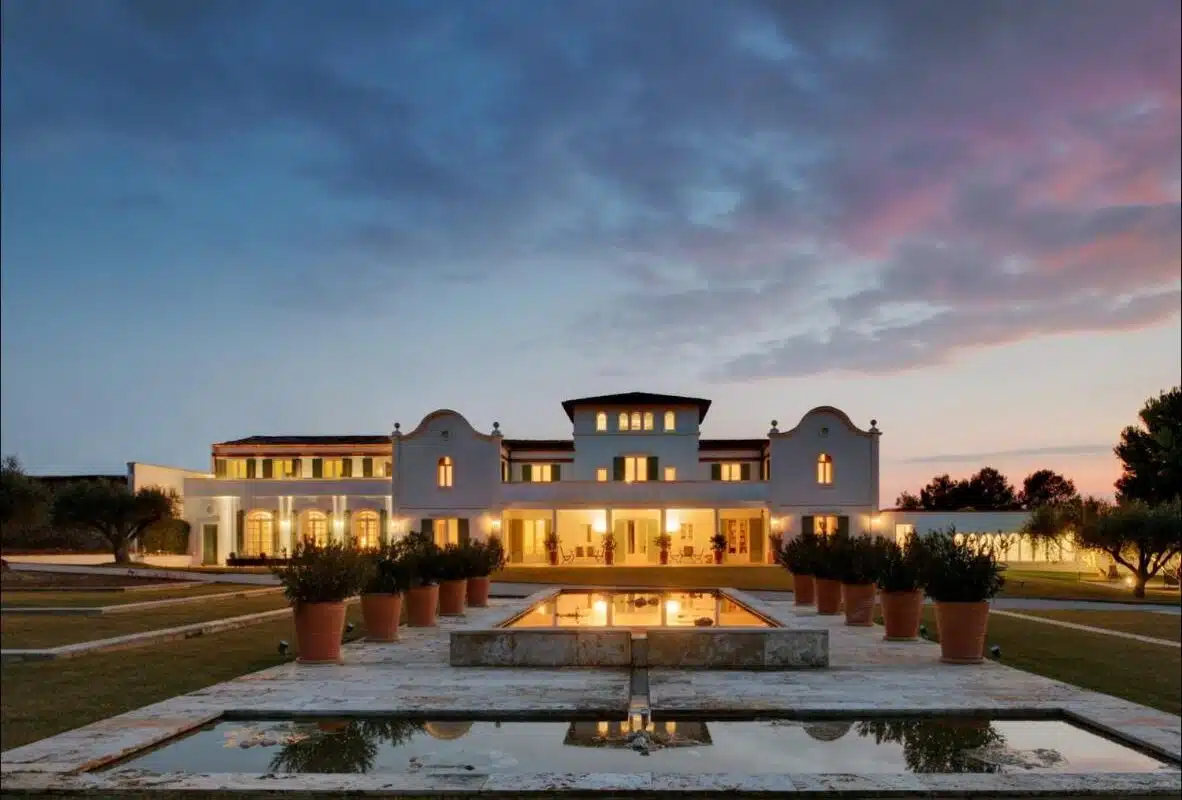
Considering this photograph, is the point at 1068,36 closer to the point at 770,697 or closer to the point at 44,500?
the point at 770,697

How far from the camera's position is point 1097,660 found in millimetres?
13648

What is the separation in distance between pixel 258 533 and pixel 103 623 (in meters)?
31.8

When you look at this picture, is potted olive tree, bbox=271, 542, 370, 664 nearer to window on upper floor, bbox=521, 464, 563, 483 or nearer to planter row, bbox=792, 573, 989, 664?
planter row, bbox=792, 573, 989, 664

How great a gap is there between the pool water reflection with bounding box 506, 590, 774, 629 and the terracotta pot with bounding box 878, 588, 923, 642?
5.84 ft

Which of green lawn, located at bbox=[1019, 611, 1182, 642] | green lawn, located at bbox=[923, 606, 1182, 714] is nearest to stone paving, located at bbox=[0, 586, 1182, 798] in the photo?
green lawn, located at bbox=[923, 606, 1182, 714]

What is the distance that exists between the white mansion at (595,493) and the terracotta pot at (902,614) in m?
28.8

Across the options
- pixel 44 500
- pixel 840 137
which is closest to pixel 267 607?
pixel 840 137

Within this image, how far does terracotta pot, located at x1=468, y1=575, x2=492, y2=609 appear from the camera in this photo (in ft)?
73.5

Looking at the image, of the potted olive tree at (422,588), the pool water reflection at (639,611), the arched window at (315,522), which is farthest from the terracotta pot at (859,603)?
the arched window at (315,522)

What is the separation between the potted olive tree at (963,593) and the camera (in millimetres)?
12711

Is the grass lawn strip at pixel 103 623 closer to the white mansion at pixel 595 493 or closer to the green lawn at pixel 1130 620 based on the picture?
the green lawn at pixel 1130 620

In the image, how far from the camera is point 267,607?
23.8 meters

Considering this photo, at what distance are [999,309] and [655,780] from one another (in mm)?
23673

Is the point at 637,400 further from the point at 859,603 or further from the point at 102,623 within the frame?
the point at 102,623
